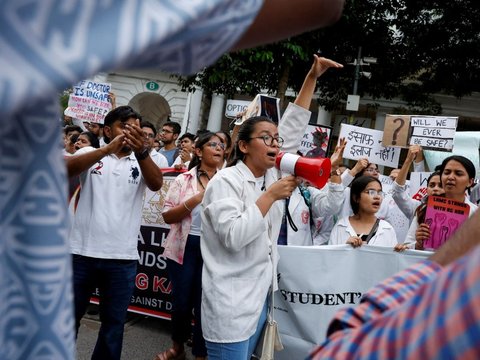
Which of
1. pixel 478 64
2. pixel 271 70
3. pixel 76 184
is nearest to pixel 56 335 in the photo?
pixel 76 184

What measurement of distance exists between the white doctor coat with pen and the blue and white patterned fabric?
6.22 ft

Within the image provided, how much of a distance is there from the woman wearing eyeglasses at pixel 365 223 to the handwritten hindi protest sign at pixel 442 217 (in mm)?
311

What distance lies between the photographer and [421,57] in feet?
48.4

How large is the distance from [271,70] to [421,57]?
505 cm

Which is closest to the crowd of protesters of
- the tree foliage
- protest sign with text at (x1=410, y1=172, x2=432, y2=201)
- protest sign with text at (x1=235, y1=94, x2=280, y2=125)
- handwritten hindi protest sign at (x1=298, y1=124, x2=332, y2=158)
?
protest sign with text at (x1=235, y1=94, x2=280, y2=125)

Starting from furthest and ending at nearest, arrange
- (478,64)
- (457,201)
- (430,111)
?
(430,111) < (478,64) < (457,201)

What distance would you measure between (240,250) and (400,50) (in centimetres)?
1364

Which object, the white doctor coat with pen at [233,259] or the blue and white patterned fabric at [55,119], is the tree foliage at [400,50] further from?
the blue and white patterned fabric at [55,119]

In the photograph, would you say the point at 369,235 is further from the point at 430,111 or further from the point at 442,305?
the point at 430,111

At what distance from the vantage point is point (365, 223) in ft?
13.1

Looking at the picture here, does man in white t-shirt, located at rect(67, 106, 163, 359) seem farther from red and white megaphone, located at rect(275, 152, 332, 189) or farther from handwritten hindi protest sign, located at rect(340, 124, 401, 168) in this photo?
handwritten hindi protest sign, located at rect(340, 124, 401, 168)

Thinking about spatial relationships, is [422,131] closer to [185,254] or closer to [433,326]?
[185,254]

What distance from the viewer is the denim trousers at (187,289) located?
3.87 metres

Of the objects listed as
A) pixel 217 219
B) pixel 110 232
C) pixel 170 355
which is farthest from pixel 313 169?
pixel 170 355
